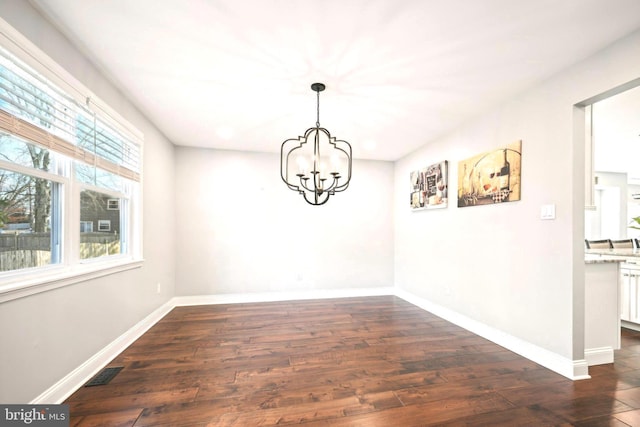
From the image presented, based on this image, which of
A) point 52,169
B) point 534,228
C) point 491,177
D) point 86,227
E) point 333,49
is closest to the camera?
point 52,169

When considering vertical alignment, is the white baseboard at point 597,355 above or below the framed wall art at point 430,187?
below

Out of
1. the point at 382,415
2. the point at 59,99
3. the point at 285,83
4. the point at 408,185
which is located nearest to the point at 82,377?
the point at 59,99

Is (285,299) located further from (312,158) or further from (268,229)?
(312,158)

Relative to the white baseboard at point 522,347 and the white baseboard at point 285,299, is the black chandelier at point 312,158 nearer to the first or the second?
the white baseboard at point 285,299

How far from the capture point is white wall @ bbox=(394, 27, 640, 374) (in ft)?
6.91

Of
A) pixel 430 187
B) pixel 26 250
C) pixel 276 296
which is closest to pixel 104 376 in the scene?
pixel 26 250

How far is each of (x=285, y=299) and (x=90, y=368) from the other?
8.73 ft

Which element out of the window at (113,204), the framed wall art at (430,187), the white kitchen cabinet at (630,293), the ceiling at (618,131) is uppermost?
the ceiling at (618,131)

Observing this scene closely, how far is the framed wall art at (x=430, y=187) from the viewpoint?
3.59 meters

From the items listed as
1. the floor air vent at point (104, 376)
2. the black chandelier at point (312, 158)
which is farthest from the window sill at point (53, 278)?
the black chandelier at point (312, 158)

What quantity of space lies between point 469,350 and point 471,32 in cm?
273

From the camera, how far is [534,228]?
2.41 metres
